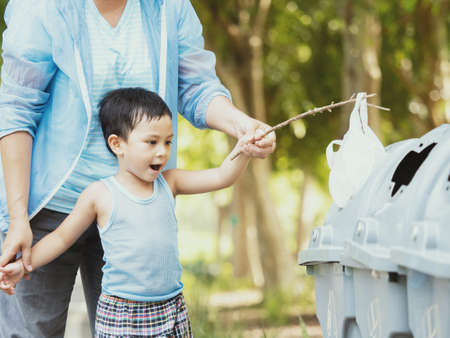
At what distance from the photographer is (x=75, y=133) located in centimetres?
261

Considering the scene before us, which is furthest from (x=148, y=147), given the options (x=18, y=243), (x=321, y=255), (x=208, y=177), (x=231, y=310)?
(x=231, y=310)

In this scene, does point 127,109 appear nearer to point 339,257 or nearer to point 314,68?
point 339,257

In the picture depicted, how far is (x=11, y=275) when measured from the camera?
8.24ft

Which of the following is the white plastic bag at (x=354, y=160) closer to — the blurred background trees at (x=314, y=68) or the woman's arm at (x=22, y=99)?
the woman's arm at (x=22, y=99)

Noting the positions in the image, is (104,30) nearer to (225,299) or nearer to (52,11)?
(52,11)

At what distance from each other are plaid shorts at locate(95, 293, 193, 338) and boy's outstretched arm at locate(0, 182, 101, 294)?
9.2 inches

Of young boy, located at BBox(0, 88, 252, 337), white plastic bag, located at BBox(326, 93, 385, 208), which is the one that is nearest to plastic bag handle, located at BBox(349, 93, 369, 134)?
white plastic bag, located at BBox(326, 93, 385, 208)

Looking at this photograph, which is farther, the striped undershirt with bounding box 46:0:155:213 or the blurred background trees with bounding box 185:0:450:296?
the blurred background trees with bounding box 185:0:450:296

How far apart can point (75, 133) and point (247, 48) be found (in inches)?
295

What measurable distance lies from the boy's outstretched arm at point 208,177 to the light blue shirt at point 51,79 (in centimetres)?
31

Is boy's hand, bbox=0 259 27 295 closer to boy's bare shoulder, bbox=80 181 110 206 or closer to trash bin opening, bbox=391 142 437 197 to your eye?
boy's bare shoulder, bbox=80 181 110 206

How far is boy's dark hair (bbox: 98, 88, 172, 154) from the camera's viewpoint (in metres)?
2.53

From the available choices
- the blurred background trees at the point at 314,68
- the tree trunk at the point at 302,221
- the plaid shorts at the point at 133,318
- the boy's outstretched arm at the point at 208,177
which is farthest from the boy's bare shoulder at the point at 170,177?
the tree trunk at the point at 302,221

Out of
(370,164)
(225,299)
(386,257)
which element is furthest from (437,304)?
(225,299)
